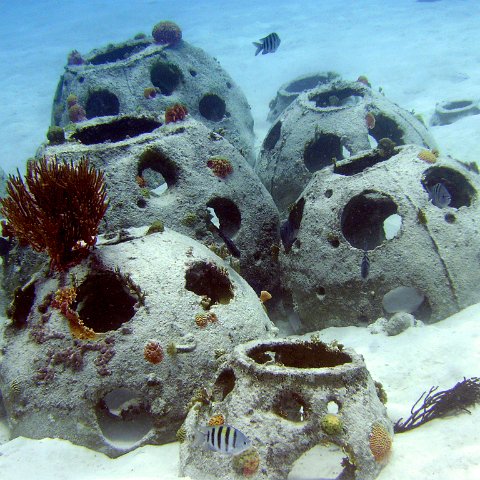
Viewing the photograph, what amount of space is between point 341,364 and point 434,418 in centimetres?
118

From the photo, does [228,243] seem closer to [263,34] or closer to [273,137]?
[273,137]

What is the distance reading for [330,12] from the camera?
45.7m

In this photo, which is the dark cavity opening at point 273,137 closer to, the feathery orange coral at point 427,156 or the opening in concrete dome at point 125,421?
the feathery orange coral at point 427,156

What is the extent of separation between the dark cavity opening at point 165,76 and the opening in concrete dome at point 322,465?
437 inches

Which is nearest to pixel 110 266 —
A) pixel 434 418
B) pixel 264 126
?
pixel 434 418

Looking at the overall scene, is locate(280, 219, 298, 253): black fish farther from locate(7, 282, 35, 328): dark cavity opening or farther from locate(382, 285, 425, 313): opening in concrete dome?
locate(7, 282, 35, 328): dark cavity opening

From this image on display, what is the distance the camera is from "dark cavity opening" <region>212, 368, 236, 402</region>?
4145mm

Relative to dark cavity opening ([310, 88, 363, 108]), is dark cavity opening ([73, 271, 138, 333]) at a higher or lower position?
lower

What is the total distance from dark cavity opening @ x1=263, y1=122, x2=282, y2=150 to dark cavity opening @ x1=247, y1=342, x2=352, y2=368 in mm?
6934

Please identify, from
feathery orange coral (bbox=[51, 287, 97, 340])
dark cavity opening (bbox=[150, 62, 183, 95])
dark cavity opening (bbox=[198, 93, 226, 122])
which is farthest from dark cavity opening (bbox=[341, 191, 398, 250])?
dark cavity opening (bbox=[150, 62, 183, 95])

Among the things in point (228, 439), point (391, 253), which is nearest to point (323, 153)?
point (391, 253)

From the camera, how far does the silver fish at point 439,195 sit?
245 inches

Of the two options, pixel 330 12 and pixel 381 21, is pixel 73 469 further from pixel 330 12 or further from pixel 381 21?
pixel 330 12

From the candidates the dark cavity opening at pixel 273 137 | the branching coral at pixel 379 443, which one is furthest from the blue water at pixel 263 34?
the branching coral at pixel 379 443
